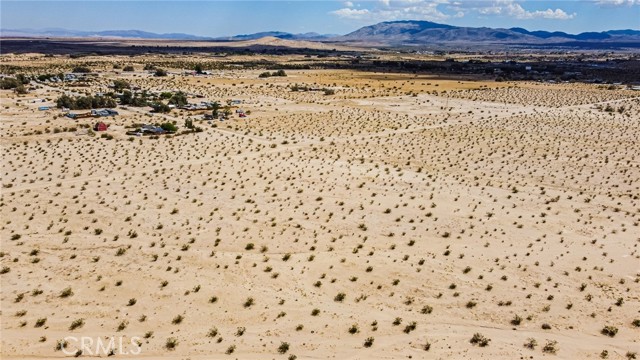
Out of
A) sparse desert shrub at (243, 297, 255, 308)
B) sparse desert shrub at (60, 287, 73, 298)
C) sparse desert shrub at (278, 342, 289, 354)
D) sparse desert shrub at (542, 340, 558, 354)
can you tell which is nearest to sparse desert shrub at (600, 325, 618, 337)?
sparse desert shrub at (542, 340, 558, 354)

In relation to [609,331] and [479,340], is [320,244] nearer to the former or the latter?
[479,340]

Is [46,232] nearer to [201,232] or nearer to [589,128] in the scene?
[201,232]

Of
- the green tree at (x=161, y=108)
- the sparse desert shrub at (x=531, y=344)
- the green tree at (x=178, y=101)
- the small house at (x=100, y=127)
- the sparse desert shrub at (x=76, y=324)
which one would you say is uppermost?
the green tree at (x=178, y=101)

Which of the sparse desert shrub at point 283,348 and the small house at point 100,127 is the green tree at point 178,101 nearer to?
the small house at point 100,127

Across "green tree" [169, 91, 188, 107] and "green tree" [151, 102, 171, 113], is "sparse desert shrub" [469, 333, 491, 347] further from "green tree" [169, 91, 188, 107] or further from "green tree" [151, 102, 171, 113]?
"green tree" [169, 91, 188, 107]

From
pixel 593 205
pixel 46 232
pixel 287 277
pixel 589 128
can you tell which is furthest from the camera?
pixel 589 128

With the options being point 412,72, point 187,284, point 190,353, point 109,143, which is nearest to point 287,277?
point 187,284

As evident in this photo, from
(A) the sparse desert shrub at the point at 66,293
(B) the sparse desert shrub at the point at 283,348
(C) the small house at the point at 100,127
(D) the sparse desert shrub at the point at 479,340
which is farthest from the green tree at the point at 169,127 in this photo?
(D) the sparse desert shrub at the point at 479,340

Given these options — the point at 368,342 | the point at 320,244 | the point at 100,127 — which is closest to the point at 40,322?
the point at 368,342
